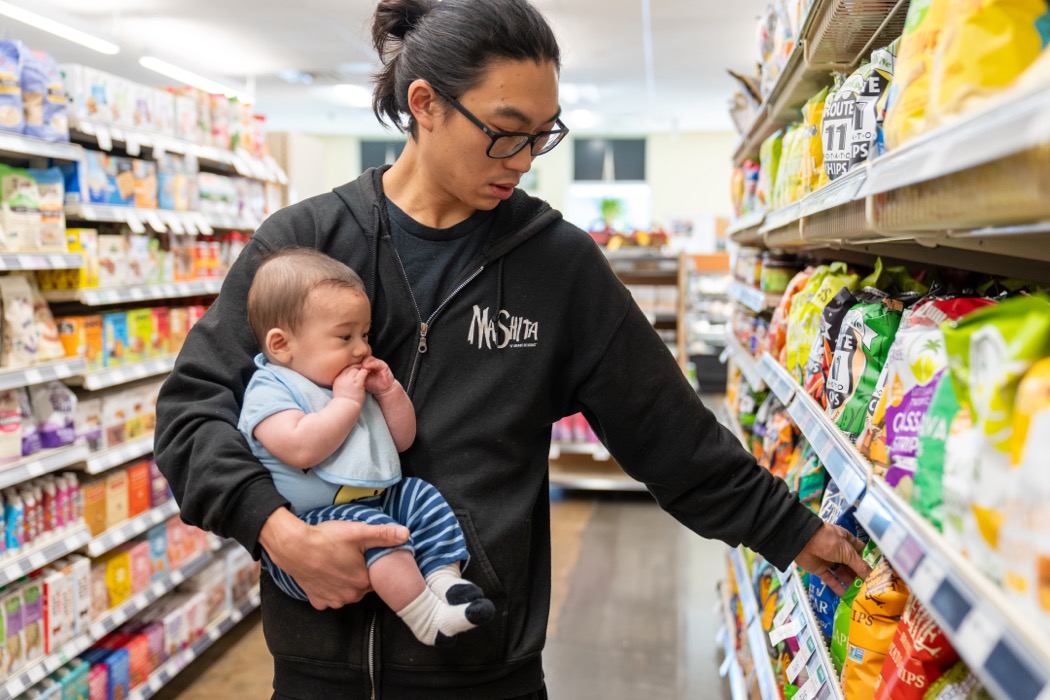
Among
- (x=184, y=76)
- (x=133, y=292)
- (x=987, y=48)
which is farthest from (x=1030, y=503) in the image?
(x=184, y=76)

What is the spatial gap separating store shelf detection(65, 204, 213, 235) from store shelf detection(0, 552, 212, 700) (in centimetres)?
137

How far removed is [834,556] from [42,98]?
8.72ft

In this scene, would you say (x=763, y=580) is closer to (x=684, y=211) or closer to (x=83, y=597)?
(x=83, y=597)

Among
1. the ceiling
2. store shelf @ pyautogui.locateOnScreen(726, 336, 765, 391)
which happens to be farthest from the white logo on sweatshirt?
the ceiling

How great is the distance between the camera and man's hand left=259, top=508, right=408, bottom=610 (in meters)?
1.31

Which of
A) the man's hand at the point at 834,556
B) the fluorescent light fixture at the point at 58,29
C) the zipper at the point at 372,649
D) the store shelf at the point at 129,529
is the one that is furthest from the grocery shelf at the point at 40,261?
the fluorescent light fixture at the point at 58,29

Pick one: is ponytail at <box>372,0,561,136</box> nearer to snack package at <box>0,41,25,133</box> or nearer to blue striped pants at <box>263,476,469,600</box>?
blue striped pants at <box>263,476,469,600</box>

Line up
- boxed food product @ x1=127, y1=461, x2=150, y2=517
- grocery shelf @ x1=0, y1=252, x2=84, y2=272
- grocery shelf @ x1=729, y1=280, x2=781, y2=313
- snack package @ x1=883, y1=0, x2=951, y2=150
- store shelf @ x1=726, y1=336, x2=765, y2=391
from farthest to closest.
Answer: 1. boxed food product @ x1=127, y1=461, x2=150, y2=517
2. grocery shelf @ x1=729, y1=280, x2=781, y2=313
3. store shelf @ x1=726, y1=336, x2=765, y2=391
4. grocery shelf @ x1=0, y1=252, x2=84, y2=272
5. snack package @ x1=883, y1=0, x2=951, y2=150

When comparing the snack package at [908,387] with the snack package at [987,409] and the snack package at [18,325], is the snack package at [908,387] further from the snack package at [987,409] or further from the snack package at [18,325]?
the snack package at [18,325]

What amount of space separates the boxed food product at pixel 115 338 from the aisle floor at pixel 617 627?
1.31 meters

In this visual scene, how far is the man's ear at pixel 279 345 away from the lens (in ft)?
4.80

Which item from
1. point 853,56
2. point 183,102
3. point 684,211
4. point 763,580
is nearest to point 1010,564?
point 853,56

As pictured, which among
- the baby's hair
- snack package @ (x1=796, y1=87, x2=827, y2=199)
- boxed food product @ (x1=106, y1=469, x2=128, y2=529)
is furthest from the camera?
boxed food product @ (x1=106, y1=469, x2=128, y2=529)

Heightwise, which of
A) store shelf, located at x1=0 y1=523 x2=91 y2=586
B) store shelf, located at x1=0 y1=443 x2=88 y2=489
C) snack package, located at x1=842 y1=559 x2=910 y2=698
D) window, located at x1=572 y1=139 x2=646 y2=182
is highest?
window, located at x1=572 y1=139 x2=646 y2=182
